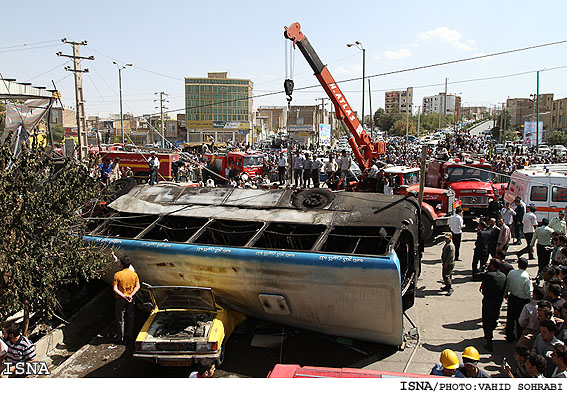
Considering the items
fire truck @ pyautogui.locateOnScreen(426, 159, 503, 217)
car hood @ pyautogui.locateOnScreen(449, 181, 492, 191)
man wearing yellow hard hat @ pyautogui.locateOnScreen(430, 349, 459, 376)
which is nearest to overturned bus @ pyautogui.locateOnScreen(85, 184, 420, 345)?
man wearing yellow hard hat @ pyautogui.locateOnScreen(430, 349, 459, 376)

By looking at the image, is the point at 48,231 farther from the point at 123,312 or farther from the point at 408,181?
the point at 408,181

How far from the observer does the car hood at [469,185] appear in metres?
17.0

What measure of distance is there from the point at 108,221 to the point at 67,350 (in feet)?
10.0

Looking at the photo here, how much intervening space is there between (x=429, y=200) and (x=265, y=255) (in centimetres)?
953

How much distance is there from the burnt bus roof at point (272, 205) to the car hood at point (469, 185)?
7925 millimetres

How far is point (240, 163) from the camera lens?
2808cm

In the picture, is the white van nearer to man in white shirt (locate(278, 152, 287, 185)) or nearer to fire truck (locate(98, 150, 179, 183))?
man in white shirt (locate(278, 152, 287, 185))

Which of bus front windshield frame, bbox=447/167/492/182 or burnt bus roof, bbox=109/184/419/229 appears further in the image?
bus front windshield frame, bbox=447/167/492/182

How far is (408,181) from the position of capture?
59.5 feet

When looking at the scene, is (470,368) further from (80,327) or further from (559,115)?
(559,115)

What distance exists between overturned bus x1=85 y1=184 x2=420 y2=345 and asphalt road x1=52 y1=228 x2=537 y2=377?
12.3 inches

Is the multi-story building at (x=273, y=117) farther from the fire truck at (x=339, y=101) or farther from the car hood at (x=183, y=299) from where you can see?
the car hood at (x=183, y=299)

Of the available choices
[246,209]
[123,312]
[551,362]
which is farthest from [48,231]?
[551,362]

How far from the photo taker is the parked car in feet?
23.5
